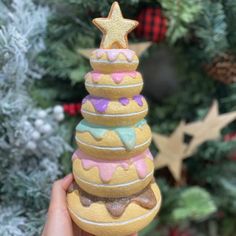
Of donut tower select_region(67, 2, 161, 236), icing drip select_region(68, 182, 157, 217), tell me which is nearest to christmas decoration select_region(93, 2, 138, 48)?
donut tower select_region(67, 2, 161, 236)

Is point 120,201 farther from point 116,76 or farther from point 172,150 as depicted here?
point 172,150

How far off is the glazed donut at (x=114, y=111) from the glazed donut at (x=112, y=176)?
0.20 feet

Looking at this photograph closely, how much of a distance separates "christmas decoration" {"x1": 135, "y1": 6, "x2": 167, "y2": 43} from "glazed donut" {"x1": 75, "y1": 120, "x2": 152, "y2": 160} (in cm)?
32

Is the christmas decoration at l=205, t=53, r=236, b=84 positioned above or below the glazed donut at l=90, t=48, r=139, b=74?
below

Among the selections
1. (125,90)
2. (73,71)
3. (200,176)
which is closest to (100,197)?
(125,90)

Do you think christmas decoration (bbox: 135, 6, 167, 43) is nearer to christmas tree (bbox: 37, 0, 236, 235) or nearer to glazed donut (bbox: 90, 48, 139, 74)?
christmas tree (bbox: 37, 0, 236, 235)

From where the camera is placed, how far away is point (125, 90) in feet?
1.66

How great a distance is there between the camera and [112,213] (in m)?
0.51

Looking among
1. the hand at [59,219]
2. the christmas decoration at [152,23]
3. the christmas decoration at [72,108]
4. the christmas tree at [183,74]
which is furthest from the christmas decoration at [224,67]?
the hand at [59,219]

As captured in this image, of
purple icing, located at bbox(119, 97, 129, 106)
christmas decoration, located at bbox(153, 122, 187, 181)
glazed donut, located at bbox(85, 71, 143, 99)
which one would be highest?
glazed donut, located at bbox(85, 71, 143, 99)

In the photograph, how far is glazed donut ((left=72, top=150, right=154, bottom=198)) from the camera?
1.67 feet

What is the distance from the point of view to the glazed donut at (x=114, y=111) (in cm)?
50

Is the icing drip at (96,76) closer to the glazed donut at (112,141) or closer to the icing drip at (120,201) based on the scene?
the glazed donut at (112,141)

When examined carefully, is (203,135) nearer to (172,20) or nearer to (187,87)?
(187,87)
